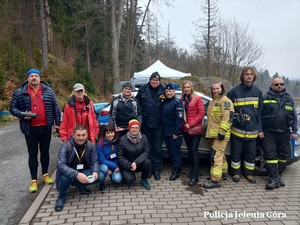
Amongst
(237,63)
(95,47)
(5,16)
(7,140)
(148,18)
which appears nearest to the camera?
(7,140)

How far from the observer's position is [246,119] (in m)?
3.74

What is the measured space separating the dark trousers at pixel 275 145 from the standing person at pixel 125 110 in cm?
228

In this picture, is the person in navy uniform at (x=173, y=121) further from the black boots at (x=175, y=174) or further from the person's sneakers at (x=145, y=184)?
the person's sneakers at (x=145, y=184)

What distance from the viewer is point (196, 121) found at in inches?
150

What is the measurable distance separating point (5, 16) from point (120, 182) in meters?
15.0

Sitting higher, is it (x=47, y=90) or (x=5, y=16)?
(x=5, y=16)

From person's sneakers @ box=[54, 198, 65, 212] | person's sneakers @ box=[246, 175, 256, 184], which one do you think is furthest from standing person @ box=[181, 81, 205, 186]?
person's sneakers @ box=[54, 198, 65, 212]

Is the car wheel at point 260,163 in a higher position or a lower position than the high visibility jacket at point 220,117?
lower

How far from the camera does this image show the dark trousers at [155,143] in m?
4.01

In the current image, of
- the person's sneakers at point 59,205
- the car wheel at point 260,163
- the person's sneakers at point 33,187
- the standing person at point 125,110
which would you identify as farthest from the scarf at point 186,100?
the person's sneakers at point 33,187

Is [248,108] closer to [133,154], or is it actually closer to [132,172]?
[133,154]

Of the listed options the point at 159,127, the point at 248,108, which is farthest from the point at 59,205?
the point at 248,108

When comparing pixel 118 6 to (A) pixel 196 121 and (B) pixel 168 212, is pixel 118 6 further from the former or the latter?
(B) pixel 168 212

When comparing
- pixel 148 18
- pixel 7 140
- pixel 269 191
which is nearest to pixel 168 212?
pixel 269 191
